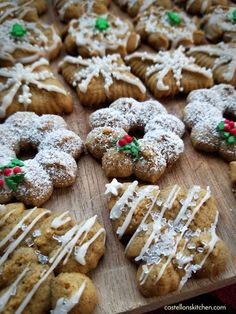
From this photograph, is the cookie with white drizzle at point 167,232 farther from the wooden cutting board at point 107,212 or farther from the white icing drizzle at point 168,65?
the white icing drizzle at point 168,65

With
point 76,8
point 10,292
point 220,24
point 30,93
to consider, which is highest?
point 220,24

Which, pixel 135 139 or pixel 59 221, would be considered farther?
pixel 135 139

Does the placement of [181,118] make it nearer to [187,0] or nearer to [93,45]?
[93,45]

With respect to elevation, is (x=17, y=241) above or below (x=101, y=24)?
below

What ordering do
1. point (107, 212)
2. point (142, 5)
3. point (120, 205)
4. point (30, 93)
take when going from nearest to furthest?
point (120, 205)
point (107, 212)
point (30, 93)
point (142, 5)

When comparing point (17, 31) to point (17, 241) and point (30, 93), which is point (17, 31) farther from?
point (17, 241)

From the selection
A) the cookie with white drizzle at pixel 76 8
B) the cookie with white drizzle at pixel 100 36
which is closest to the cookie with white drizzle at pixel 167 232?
the cookie with white drizzle at pixel 100 36

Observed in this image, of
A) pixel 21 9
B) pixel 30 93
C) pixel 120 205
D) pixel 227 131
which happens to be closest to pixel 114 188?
pixel 120 205
